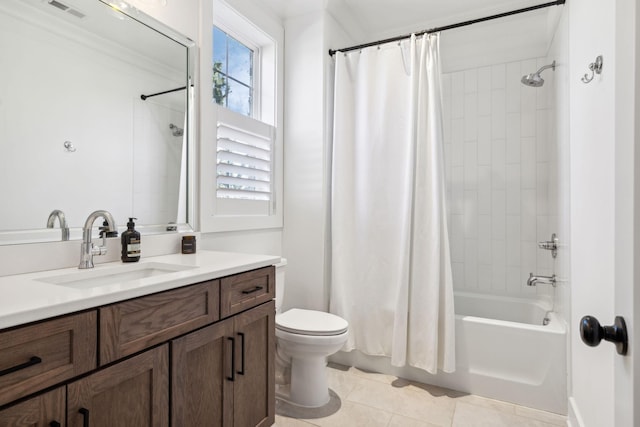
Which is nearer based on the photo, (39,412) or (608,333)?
(608,333)

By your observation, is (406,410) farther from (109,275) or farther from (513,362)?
(109,275)

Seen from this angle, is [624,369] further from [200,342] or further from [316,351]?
[316,351]

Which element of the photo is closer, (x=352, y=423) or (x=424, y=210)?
(x=352, y=423)

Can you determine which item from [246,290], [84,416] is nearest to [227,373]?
[246,290]

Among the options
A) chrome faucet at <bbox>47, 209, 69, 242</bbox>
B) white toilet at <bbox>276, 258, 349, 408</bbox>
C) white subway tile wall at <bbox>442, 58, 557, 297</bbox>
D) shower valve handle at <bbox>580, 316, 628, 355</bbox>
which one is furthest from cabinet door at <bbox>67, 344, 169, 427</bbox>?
white subway tile wall at <bbox>442, 58, 557, 297</bbox>

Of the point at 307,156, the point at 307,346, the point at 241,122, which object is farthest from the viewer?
the point at 307,156

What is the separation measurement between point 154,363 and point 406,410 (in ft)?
4.79

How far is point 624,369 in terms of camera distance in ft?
1.91

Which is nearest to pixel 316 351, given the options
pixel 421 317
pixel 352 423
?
pixel 352 423

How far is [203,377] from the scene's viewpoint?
1265 mm

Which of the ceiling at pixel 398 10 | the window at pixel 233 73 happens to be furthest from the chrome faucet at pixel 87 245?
the ceiling at pixel 398 10

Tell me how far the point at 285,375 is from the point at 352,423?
57 cm

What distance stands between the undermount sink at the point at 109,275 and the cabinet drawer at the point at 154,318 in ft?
0.64

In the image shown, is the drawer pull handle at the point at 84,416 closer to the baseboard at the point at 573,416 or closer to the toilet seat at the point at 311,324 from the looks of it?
the toilet seat at the point at 311,324
